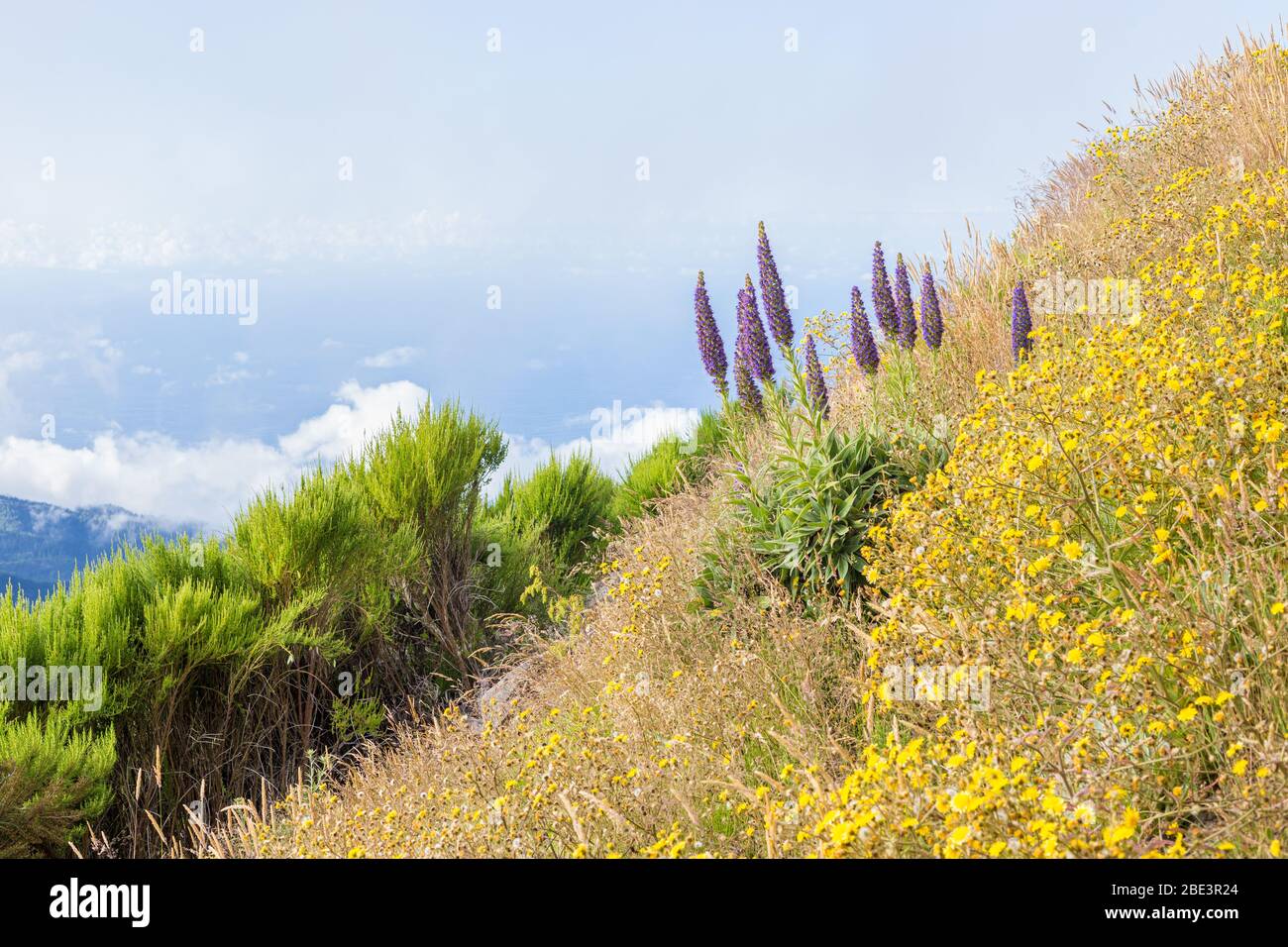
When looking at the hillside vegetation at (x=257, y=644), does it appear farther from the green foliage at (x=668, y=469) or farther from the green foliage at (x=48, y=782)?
the green foliage at (x=668, y=469)

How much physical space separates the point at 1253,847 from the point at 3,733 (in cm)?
561

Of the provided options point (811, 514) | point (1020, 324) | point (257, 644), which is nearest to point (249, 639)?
point (257, 644)

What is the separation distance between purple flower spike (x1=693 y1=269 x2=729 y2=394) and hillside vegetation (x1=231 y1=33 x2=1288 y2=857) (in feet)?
0.07

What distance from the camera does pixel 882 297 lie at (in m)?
6.42

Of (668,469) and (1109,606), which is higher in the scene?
(668,469)

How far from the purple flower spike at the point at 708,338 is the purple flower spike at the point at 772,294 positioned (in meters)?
1.01

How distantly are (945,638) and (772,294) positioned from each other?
3269mm

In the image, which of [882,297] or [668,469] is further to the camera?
[668,469]
